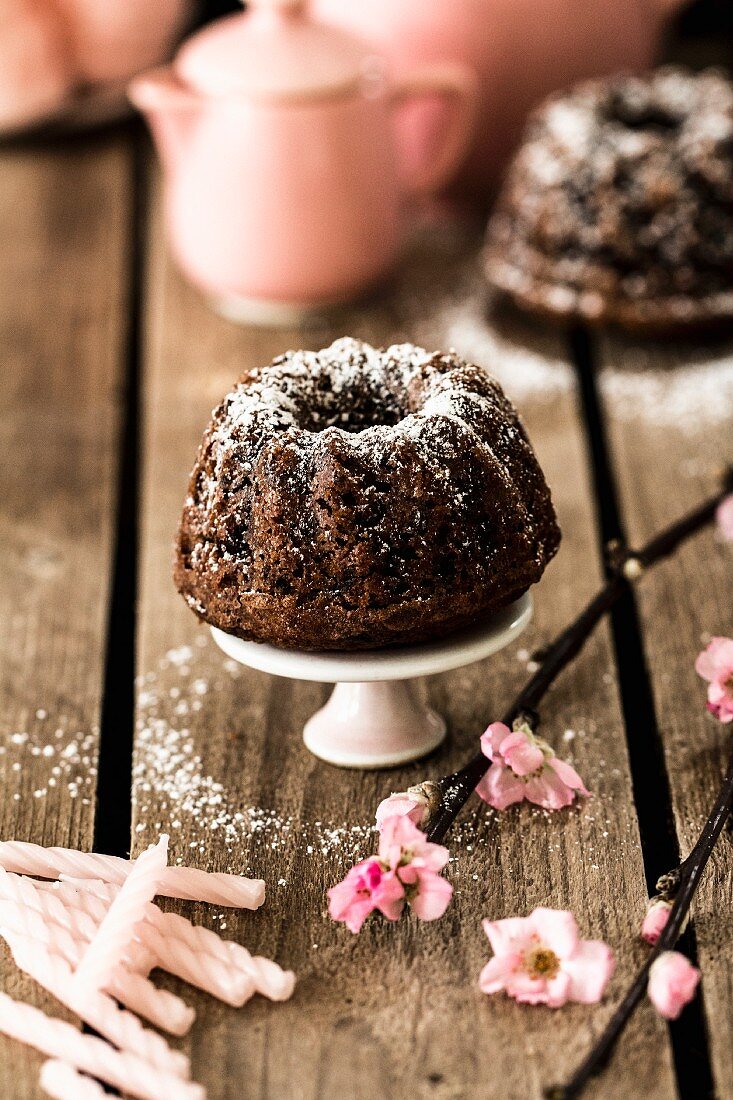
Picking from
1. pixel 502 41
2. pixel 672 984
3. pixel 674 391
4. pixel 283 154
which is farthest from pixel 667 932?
pixel 502 41

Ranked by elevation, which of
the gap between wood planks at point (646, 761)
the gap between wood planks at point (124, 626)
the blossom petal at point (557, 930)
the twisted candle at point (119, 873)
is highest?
the blossom petal at point (557, 930)

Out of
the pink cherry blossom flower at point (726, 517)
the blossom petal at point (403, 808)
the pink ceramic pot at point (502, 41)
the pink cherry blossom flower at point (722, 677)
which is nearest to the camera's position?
the blossom petal at point (403, 808)

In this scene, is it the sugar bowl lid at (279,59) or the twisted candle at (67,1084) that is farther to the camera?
the sugar bowl lid at (279,59)

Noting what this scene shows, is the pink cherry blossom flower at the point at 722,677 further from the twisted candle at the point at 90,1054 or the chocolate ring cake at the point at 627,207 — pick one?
the chocolate ring cake at the point at 627,207

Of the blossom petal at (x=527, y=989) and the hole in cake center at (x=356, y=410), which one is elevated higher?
the hole in cake center at (x=356, y=410)

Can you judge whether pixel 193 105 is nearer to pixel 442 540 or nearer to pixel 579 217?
pixel 579 217

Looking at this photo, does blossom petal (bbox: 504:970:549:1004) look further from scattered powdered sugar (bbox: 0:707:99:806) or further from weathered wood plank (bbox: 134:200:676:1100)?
scattered powdered sugar (bbox: 0:707:99:806)

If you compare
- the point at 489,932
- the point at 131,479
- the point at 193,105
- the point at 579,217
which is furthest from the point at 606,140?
the point at 489,932

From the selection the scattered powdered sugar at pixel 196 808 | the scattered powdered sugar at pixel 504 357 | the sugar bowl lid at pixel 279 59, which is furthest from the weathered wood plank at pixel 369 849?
the sugar bowl lid at pixel 279 59
